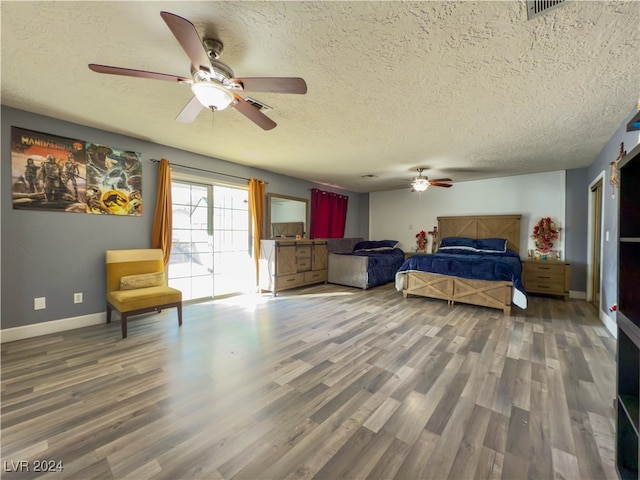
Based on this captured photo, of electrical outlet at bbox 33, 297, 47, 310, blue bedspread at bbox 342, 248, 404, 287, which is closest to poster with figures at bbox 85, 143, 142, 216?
electrical outlet at bbox 33, 297, 47, 310

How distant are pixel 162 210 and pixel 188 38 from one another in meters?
2.91

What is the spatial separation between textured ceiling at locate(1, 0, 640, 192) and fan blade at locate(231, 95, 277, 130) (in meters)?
0.29

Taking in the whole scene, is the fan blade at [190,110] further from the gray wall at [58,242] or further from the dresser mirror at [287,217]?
the dresser mirror at [287,217]

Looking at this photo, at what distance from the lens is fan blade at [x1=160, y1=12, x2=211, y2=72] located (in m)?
1.18

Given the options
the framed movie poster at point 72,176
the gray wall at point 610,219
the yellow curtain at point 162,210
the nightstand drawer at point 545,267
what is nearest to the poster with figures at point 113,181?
the framed movie poster at point 72,176

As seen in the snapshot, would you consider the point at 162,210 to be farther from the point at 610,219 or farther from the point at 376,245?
the point at 610,219

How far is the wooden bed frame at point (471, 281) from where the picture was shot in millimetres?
3787

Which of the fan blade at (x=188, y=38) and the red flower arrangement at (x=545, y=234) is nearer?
the fan blade at (x=188, y=38)

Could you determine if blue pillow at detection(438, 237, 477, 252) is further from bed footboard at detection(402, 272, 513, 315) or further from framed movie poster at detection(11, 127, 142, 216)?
framed movie poster at detection(11, 127, 142, 216)

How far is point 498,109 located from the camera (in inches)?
100

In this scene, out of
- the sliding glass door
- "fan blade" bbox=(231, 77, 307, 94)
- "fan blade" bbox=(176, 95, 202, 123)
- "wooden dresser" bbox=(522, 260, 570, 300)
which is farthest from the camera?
"wooden dresser" bbox=(522, 260, 570, 300)

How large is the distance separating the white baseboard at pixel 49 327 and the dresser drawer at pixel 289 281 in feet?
8.29

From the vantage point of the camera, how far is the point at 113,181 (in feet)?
10.9

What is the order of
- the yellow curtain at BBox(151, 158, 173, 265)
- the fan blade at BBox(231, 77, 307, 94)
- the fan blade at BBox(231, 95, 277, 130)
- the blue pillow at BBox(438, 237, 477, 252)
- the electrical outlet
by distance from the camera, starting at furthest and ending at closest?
1. the blue pillow at BBox(438, 237, 477, 252)
2. the yellow curtain at BBox(151, 158, 173, 265)
3. the electrical outlet
4. the fan blade at BBox(231, 95, 277, 130)
5. the fan blade at BBox(231, 77, 307, 94)
